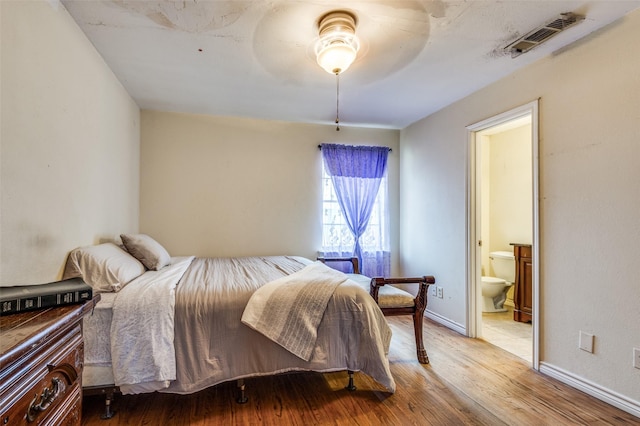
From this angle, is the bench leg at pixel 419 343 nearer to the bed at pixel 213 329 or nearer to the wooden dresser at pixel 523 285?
the bed at pixel 213 329

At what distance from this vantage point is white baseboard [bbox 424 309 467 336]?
323 centimetres

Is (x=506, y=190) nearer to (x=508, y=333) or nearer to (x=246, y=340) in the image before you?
(x=508, y=333)

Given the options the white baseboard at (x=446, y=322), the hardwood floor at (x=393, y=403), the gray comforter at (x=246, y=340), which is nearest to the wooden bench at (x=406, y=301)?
the hardwood floor at (x=393, y=403)

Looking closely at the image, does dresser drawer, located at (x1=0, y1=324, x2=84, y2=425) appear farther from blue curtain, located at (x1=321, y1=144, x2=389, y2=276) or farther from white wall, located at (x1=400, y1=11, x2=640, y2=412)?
blue curtain, located at (x1=321, y1=144, x2=389, y2=276)

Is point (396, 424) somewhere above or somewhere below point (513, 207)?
below

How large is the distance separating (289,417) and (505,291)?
10.4ft

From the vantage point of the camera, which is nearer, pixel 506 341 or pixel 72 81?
pixel 72 81

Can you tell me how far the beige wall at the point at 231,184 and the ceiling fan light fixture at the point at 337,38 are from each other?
2049 mm

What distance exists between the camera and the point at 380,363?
6.55 ft

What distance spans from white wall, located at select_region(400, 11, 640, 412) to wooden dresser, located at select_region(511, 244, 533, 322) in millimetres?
1296

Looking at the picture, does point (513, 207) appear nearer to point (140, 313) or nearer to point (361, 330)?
point (361, 330)

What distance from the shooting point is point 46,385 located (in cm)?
91

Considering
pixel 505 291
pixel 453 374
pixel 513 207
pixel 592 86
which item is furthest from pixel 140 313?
pixel 513 207

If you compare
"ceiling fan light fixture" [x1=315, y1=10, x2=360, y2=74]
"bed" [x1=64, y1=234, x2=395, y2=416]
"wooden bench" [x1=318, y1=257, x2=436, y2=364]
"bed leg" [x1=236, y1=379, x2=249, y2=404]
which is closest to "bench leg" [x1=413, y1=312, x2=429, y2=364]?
"wooden bench" [x1=318, y1=257, x2=436, y2=364]
